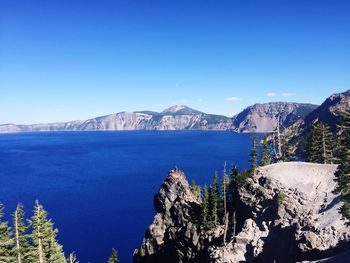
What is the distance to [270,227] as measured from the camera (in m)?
61.4

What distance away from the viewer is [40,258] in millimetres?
38000

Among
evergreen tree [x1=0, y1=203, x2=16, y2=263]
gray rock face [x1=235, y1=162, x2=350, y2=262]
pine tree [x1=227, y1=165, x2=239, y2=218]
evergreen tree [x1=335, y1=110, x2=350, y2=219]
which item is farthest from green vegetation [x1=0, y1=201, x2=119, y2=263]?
pine tree [x1=227, y1=165, x2=239, y2=218]

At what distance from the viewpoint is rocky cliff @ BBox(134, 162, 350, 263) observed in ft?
166

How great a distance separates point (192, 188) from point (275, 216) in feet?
110

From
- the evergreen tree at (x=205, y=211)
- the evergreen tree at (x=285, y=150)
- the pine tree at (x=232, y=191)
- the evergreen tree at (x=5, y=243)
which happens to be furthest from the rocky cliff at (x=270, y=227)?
the evergreen tree at (x=5, y=243)

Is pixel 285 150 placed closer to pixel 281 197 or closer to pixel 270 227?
pixel 281 197

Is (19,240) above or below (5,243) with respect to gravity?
below

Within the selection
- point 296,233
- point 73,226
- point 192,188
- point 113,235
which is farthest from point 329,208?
point 73,226

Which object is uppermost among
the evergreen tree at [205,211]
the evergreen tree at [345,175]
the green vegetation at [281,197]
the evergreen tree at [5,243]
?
the evergreen tree at [345,175]

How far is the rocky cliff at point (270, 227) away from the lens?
50.7 metres

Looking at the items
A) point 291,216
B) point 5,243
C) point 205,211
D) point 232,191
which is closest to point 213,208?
point 205,211

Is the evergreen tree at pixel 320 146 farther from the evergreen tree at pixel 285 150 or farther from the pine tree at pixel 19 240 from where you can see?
the pine tree at pixel 19 240

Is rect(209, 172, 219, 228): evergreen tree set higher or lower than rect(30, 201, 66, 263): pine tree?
lower

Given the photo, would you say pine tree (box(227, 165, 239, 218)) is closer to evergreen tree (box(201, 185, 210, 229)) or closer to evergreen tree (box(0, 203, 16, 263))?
evergreen tree (box(201, 185, 210, 229))
